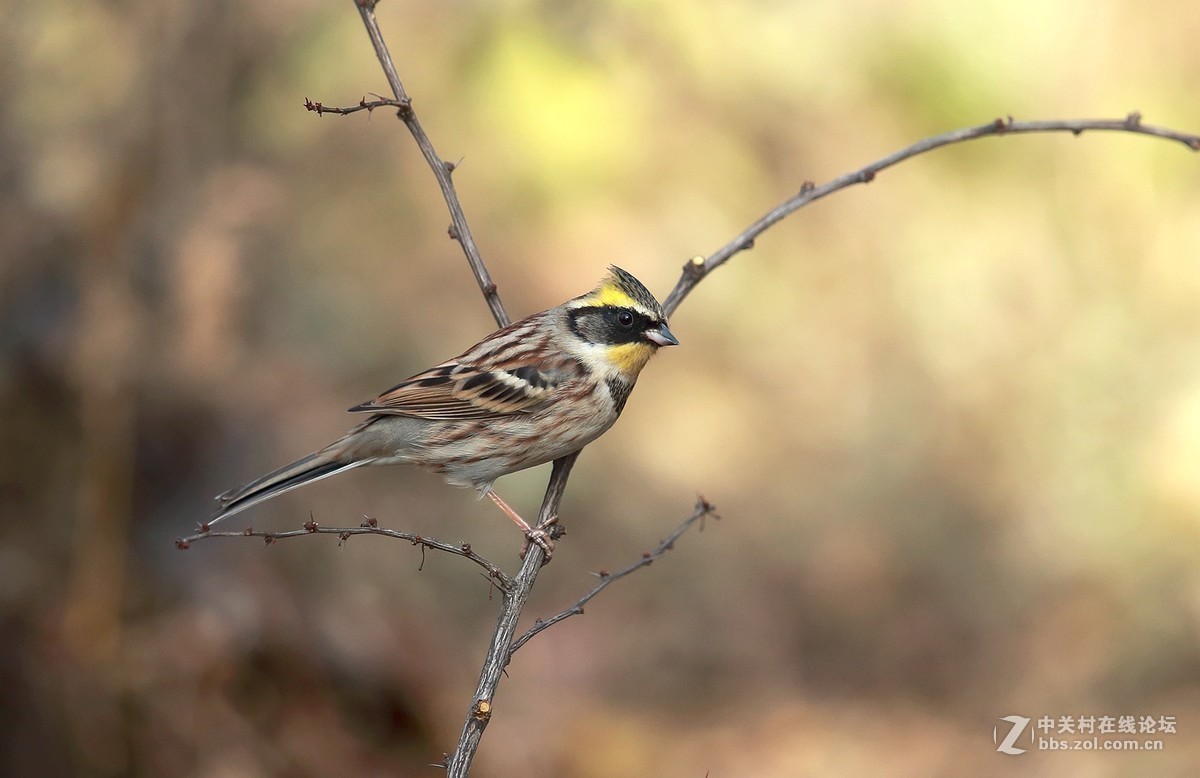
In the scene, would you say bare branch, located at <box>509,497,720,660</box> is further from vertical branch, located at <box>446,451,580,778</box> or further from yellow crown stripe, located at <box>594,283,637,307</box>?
yellow crown stripe, located at <box>594,283,637,307</box>

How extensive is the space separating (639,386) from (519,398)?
4.47m

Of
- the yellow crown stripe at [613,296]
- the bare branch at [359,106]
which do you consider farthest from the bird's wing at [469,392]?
the bare branch at [359,106]

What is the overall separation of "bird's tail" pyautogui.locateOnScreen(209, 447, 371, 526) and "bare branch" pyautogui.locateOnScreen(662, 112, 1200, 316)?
4.76 feet

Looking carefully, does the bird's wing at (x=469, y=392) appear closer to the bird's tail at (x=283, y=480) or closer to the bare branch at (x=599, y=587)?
the bird's tail at (x=283, y=480)

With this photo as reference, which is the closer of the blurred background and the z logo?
the blurred background

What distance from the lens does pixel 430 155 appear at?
3480mm

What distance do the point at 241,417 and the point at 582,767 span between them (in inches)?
123

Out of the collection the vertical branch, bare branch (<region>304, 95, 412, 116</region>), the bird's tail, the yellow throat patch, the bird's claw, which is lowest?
the vertical branch

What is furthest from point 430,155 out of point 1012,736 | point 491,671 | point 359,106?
point 1012,736

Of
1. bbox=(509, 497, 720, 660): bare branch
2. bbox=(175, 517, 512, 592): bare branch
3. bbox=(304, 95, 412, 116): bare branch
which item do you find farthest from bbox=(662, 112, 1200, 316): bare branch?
bbox=(175, 517, 512, 592): bare branch

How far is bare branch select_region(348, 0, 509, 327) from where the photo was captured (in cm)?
324

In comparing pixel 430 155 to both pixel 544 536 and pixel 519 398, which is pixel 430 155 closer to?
pixel 544 536

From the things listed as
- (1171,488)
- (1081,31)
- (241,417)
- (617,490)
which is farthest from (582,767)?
(1081,31)

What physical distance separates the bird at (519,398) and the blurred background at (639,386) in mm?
1766
